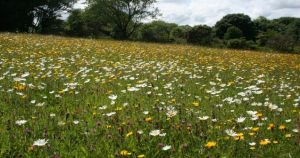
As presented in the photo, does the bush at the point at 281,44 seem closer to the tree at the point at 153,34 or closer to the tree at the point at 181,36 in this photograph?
the tree at the point at 181,36

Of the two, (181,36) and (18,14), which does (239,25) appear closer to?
(181,36)

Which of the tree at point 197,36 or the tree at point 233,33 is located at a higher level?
the tree at point 197,36

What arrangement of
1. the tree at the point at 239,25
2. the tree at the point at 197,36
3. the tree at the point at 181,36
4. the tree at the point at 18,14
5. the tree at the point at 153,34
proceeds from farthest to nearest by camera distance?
the tree at the point at 239,25 → the tree at the point at 153,34 → the tree at the point at 181,36 → the tree at the point at 197,36 → the tree at the point at 18,14

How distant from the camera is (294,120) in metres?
5.19

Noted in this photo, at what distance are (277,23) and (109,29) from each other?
178 ft

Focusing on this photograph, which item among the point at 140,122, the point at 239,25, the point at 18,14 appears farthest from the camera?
the point at 239,25

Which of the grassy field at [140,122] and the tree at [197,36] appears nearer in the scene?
the grassy field at [140,122]

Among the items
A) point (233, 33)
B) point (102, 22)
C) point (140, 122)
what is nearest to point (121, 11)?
point (102, 22)

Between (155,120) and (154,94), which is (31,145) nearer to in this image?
(155,120)

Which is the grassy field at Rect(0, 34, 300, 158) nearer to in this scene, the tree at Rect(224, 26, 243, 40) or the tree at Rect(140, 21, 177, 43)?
the tree at Rect(140, 21, 177, 43)

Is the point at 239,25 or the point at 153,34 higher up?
the point at 239,25

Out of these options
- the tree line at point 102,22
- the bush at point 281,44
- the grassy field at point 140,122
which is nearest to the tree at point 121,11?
the tree line at point 102,22

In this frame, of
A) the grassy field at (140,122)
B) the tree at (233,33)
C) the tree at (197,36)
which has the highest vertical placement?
the grassy field at (140,122)

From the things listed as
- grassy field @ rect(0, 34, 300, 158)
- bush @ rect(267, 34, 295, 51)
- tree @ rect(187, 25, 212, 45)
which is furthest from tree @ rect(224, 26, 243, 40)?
grassy field @ rect(0, 34, 300, 158)
